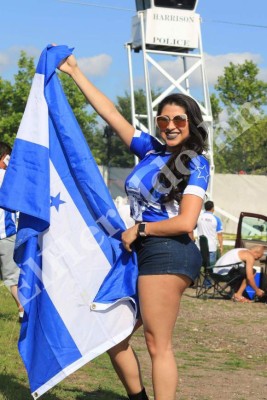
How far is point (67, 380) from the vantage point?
685 cm

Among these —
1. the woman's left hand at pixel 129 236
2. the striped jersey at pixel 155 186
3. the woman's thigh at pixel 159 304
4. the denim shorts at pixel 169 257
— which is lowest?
the woman's thigh at pixel 159 304

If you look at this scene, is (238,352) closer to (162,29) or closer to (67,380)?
(67,380)

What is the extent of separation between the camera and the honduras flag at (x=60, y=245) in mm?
5312

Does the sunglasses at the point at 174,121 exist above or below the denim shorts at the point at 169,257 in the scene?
above

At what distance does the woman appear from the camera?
4.98 meters

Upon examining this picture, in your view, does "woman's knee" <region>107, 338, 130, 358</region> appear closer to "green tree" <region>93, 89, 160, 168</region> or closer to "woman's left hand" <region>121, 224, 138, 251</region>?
"woman's left hand" <region>121, 224, 138, 251</region>

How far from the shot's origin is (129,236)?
5.14m

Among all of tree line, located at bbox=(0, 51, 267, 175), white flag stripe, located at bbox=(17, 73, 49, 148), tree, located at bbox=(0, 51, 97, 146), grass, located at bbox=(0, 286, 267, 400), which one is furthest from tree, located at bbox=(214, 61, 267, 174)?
white flag stripe, located at bbox=(17, 73, 49, 148)

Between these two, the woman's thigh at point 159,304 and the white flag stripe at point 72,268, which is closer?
the woman's thigh at point 159,304

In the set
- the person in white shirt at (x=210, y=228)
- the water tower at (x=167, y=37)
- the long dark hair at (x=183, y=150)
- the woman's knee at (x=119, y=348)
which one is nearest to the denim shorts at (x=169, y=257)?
the long dark hair at (x=183, y=150)

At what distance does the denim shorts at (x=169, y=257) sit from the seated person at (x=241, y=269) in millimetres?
9779

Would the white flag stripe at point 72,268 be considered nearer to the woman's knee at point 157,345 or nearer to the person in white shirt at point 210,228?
the woman's knee at point 157,345

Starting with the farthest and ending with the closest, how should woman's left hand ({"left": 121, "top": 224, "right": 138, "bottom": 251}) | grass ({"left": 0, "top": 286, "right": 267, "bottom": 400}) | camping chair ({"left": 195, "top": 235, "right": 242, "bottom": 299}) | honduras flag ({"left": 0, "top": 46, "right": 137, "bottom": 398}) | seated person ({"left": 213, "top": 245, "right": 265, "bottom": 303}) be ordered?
camping chair ({"left": 195, "top": 235, "right": 242, "bottom": 299}) → seated person ({"left": 213, "top": 245, "right": 265, "bottom": 303}) → grass ({"left": 0, "top": 286, "right": 267, "bottom": 400}) → honduras flag ({"left": 0, "top": 46, "right": 137, "bottom": 398}) → woman's left hand ({"left": 121, "top": 224, "right": 138, "bottom": 251})

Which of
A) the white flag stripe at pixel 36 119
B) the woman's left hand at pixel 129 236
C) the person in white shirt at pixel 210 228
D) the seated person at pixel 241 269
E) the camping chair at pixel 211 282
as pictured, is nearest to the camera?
the woman's left hand at pixel 129 236
